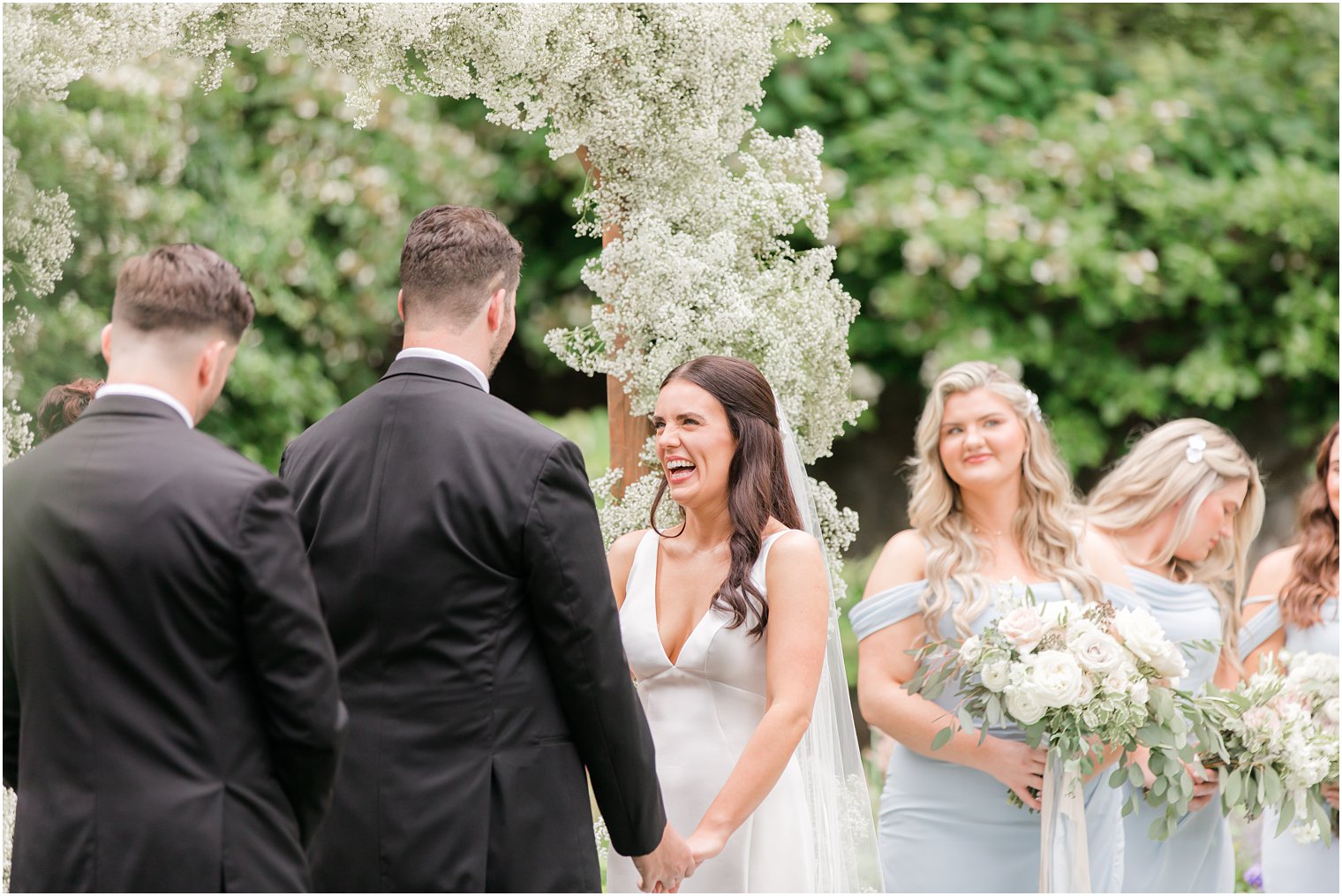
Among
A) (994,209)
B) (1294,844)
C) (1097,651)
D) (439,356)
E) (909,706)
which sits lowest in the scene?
(1294,844)

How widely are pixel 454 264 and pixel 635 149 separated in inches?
53.3

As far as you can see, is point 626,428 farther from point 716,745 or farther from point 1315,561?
point 1315,561

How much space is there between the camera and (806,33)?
3.99 meters

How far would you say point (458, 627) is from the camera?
2627 mm

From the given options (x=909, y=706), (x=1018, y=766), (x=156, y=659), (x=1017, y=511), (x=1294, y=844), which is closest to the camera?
(x=156, y=659)

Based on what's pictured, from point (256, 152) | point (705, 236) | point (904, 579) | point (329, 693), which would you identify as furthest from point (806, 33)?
point (256, 152)

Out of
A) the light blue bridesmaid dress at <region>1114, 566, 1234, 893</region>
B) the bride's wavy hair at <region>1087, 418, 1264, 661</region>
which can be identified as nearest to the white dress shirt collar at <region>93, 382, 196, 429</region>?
the light blue bridesmaid dress at <region>1114, 566, 1234, 893</region>

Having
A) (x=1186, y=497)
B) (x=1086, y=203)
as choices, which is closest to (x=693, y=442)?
(x=1186, y=497)

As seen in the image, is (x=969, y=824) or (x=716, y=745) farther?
(x=969, y=824)

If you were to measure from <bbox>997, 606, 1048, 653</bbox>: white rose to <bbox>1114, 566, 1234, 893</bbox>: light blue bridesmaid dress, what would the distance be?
0.80m

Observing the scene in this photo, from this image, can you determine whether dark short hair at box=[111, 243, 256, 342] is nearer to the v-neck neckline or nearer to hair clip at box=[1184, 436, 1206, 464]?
the v-neck neckline

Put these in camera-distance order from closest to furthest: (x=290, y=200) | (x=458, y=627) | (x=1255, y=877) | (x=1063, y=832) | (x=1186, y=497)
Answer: (x=458, y=627) → (x=1063, y=832) → (x=1186, y=497) → (x=1255, y=877) → (x=290, y=200)

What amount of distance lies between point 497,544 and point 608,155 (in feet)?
5.73

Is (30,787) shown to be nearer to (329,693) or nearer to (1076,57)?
(329,693)
